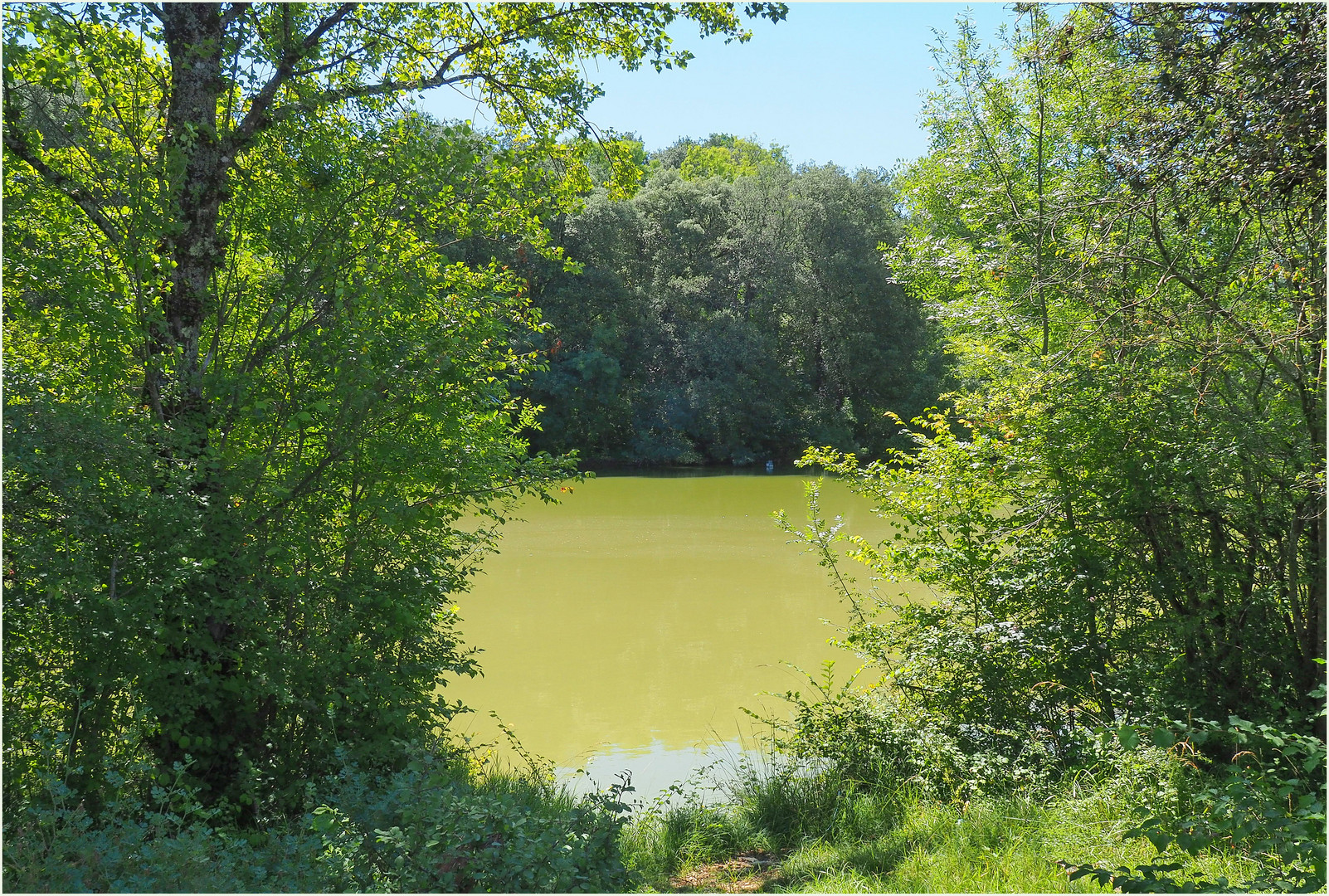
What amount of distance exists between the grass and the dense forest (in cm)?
3

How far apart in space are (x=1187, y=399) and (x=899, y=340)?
2676cm

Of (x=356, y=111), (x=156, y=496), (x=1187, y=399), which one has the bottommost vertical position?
(x=156, y=496)

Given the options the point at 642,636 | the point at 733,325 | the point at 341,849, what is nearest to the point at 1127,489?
the point at 341,849

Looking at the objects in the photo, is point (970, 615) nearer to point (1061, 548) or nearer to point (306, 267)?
point (1061, 548)

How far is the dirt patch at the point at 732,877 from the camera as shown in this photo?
4.27 m

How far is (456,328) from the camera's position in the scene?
5484 mm

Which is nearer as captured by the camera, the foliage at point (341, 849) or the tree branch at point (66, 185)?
the foliage at point (341, 849)

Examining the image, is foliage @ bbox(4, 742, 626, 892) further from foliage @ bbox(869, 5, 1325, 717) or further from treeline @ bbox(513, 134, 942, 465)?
treeline @ bbox(513, 134, 942, 465)

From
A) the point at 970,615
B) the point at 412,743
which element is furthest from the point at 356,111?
the point at 970,615

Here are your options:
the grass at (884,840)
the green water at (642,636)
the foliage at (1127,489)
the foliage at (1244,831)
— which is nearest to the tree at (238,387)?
the grass at (884,840)

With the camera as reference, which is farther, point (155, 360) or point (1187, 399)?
point (1187, 399)

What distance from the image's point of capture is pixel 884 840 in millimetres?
4516

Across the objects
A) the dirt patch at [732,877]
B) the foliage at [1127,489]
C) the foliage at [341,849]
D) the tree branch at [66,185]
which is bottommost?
the dirt patch at [732,877]

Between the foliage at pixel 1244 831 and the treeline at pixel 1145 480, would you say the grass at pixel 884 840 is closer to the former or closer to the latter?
the foliage at pixel 1244 831
